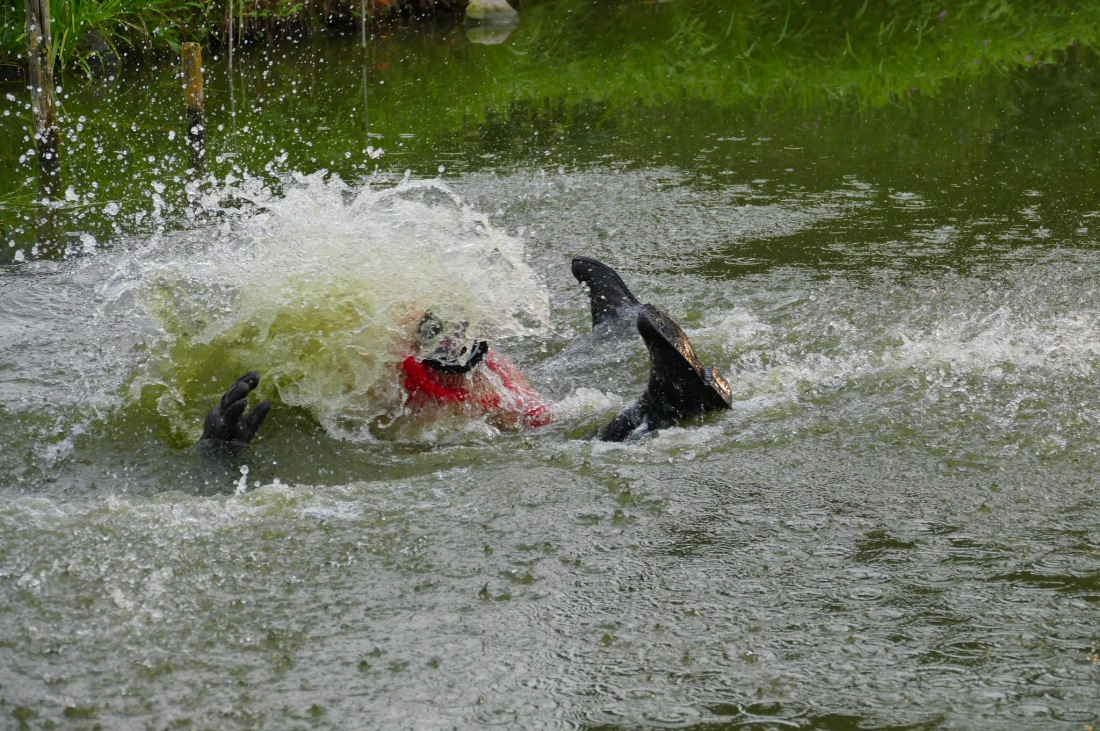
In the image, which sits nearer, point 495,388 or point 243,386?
point 243,386

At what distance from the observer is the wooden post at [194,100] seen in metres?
8.84

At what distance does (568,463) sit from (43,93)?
248 inches

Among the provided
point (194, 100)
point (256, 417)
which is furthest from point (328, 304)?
point (194, 100)

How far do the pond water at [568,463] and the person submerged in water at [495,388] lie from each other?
0.28 feet

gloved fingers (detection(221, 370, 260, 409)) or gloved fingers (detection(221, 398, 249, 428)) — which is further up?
gloved fingers (detection(221, 370, 260, 409))

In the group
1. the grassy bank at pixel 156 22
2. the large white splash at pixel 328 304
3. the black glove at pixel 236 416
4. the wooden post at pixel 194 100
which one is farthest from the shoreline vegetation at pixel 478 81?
the black glove at pixel 236 416

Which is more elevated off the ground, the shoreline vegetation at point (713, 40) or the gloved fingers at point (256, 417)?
the shoreline vegetation at point (713, 40)

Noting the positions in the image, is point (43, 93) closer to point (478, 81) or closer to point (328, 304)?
point (478, 81)

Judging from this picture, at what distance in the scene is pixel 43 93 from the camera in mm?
8555

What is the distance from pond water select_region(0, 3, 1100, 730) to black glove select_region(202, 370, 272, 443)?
0.10 m

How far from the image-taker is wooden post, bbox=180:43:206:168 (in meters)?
8.84

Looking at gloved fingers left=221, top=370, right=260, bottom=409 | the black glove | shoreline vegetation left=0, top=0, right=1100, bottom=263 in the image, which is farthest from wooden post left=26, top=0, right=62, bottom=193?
gloved fingers left=221, top=370, right=260, bottom=409

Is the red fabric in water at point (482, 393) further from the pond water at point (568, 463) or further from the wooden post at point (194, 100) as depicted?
the wooden post at point (194, 100)

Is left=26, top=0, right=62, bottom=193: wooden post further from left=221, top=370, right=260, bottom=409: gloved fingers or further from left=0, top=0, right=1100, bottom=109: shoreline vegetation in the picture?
left=221, top=370, right=260, bottom=409: gloved fingers
